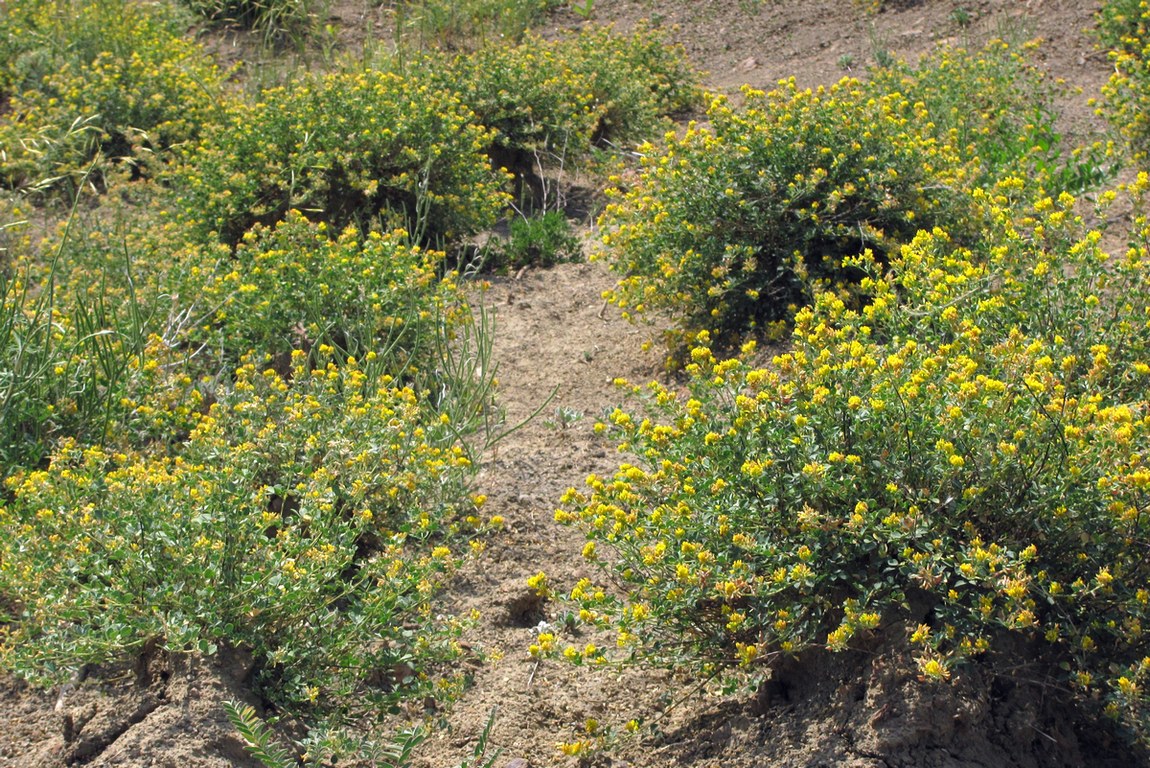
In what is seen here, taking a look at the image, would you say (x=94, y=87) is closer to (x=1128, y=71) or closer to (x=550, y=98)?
(x=550, y=98)

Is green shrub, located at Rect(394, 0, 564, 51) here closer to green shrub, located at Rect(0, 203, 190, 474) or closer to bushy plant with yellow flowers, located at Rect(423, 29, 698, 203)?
bushy plant with yellow flowers, located at Rect(423, 29, 698, 203)

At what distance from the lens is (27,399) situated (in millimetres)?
3625

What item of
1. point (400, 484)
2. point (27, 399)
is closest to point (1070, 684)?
point (400, 484)

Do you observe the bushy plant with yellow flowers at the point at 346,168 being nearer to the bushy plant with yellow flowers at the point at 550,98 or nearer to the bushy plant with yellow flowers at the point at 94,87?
the bushy plant with yellow flowers at the point at 550,98

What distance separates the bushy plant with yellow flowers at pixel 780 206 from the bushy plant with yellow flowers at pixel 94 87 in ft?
11.0

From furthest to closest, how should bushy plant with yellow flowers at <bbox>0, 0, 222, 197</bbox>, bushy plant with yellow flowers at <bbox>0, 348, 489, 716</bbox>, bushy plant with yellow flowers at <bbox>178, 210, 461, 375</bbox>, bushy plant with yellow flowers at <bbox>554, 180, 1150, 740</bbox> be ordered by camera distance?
bushy plant with yellow flowers at <bbox>0, 0, 222, 197</bbox> < bushy plant with yellow flowers at <bbox>178, 210, 461, 375</bbox> < bushy plant with yellow flowers at <bbox>0, 348, 489, 716</bbox> < bushy plant with yellow flowers at <bbox>554, 180, 1150, 740</bbox>

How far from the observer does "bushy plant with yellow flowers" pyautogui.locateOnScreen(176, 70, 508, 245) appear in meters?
5.70

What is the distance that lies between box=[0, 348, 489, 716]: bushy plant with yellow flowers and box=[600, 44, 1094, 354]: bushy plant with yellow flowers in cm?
173

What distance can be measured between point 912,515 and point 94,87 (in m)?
6.71

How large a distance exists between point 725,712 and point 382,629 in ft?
2.73

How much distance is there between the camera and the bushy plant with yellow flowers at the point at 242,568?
8.66ft

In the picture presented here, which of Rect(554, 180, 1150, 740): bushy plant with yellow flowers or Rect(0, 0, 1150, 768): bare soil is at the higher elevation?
Rect(554, 180, 1150, 740): bushy plant with yellow flowers

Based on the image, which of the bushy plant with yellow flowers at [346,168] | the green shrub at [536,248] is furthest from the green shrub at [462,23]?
the green shrub at [536,248]

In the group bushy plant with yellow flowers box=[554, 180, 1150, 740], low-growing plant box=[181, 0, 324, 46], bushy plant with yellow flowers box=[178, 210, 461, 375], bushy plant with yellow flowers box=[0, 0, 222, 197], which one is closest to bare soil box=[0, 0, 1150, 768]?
bushy plant with yellow flowers box=[554, 180, 1150, 740]
